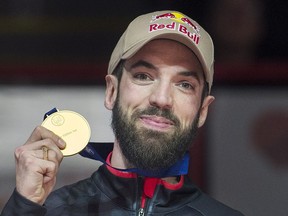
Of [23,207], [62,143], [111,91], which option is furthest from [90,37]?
[23,207]

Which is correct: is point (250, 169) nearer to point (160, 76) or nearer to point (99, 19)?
point (99, 19)

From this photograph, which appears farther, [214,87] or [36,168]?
[214,87]

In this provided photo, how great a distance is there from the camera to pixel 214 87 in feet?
12.7

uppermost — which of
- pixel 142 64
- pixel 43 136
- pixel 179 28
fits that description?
pixel 179 28

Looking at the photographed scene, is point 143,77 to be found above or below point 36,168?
above

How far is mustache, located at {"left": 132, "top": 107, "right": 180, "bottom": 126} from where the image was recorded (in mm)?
2707

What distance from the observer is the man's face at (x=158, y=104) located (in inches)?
107

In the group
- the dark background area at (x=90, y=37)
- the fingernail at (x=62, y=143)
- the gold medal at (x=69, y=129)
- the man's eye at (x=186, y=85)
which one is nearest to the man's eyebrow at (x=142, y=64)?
the man's eye at (x=186, y=85)

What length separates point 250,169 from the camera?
3.88 m

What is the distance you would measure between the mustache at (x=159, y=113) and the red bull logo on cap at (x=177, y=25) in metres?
0.25

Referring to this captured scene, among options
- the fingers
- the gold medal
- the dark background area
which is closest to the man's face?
the gold medal

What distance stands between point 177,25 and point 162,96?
0.25 metres

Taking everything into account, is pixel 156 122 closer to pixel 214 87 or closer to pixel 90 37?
pixel 214 87

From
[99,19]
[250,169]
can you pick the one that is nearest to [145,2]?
[99,19]
